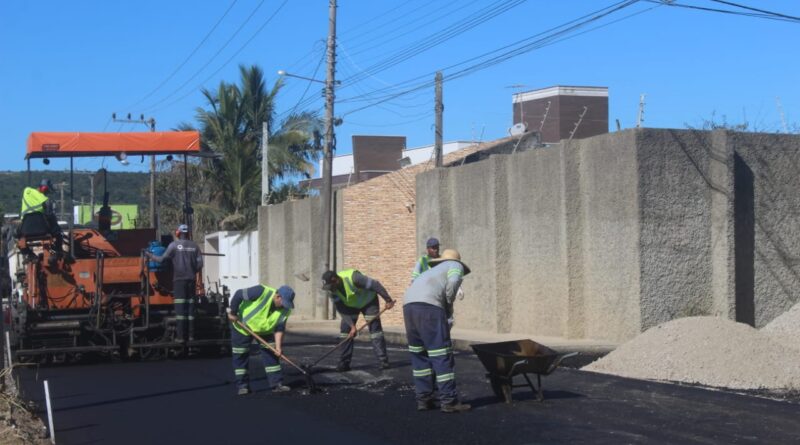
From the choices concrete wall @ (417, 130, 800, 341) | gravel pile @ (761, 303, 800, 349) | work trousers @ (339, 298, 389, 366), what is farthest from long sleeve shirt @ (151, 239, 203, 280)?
gravel pile @ (761, 303, 800, 349)

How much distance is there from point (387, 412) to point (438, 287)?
53.5 inches

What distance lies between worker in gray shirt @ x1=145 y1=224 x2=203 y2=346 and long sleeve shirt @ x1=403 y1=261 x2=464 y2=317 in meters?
5.88

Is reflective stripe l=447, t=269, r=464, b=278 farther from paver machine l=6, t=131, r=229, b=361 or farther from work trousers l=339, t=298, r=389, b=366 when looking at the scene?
paver machine l=6, t=131, r=229, b=361

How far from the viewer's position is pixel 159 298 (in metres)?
16.2

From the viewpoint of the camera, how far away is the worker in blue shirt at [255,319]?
12367mm

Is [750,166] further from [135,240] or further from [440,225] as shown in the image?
[135,240]

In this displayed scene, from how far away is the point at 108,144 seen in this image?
54.0 ft

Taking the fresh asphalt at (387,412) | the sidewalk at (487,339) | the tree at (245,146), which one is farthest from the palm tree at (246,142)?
the fresh asphalt at (387,412)

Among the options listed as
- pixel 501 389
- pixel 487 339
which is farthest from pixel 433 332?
pixel 487 339

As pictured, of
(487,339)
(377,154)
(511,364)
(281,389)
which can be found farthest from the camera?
(377,154)

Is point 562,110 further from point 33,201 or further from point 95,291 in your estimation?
point 33,201

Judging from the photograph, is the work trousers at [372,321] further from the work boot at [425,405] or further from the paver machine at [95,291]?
the work boot at [425,405]

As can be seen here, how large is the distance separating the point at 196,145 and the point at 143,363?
11.4 feet

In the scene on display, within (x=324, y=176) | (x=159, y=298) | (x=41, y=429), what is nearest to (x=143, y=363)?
(x=159, y=298)
